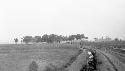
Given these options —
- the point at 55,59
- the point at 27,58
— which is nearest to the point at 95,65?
the point at 55,59

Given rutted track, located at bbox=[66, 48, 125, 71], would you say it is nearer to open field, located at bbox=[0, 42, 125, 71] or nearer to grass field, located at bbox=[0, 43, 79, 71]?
open field, located at bbox=[0, 42, 125, 71]

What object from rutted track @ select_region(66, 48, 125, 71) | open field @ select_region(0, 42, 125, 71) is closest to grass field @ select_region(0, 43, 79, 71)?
open field @ select_region(0, 42, 125, 71)

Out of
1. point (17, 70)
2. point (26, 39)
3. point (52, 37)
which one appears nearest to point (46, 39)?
point (52, 37)

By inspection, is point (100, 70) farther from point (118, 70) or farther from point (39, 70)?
point (39, 70)

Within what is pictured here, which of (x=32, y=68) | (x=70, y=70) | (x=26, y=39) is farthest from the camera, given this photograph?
(x=26, y=39)

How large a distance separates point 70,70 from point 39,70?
8613mm

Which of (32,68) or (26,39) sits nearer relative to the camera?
(32,68)

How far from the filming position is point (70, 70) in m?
20.8

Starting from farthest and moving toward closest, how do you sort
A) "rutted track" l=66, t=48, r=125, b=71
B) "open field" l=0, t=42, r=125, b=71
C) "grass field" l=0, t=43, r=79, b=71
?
1. "grass field" l=0, t=43, r=79, b=71
2. "open field" l=0, t=42, r=125, b=71
3. "rutted track" l=66, t=48, r=125, b=71

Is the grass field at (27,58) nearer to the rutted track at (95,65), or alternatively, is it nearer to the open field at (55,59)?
the open field at (55,59)

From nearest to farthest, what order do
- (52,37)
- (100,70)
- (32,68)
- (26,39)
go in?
(100,70), (32,68), (52,37), (26,39)

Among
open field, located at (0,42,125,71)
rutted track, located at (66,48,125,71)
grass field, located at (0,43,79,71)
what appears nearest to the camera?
rutted track, located at (66,48,125,71)

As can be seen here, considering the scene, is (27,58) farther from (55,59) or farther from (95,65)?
(95,65)

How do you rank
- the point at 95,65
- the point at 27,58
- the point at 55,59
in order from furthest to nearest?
1. the point at 27,58
2. the point at 55,59
3. the point at 95,65
